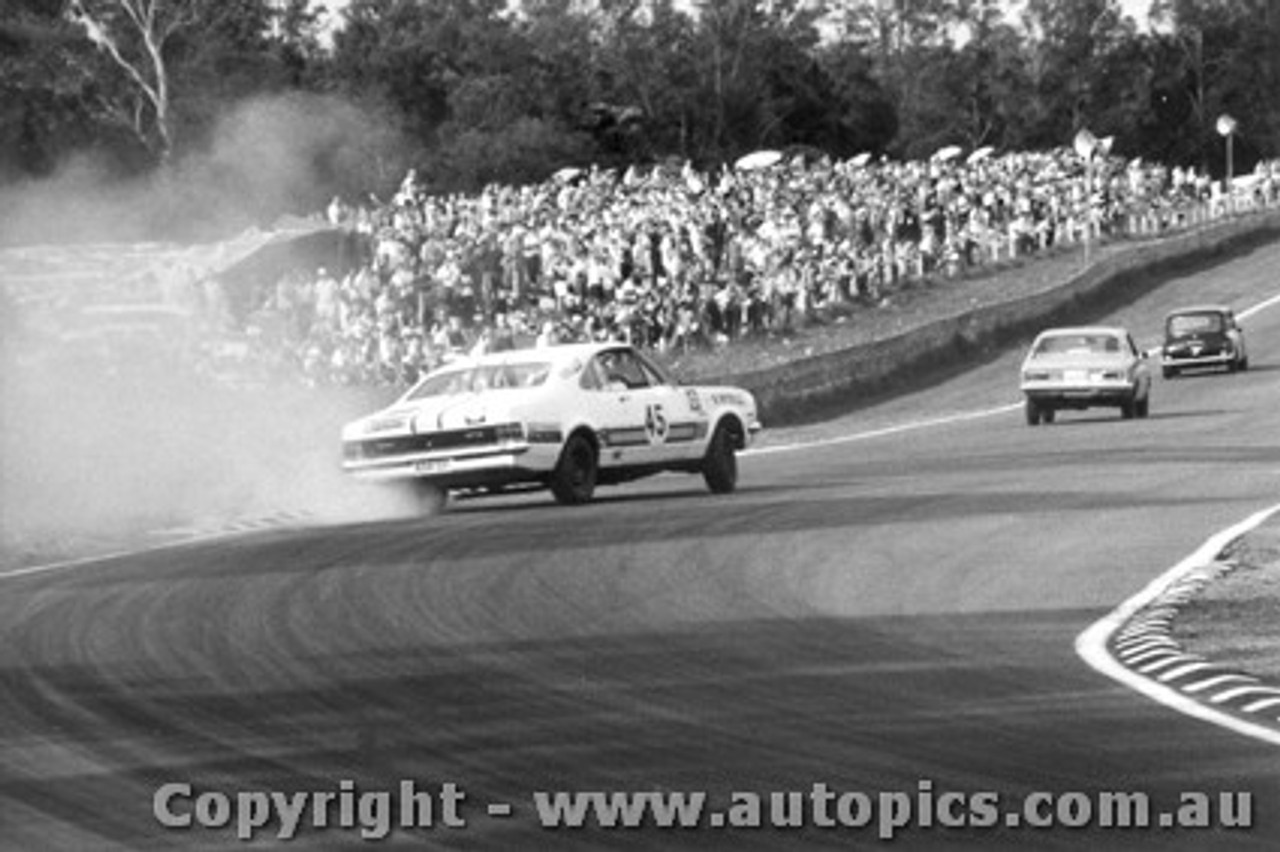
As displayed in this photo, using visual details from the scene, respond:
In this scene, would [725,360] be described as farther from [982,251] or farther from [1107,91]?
[1107,91]

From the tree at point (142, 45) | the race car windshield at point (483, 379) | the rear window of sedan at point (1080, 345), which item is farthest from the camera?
the rear window of sedan at point (1080, 345)

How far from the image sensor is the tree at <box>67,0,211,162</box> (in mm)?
44344

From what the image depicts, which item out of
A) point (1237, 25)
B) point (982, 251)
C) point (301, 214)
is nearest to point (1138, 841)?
point (301, 214)

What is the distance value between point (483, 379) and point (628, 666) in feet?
48.6

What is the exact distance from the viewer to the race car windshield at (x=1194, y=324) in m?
58.0

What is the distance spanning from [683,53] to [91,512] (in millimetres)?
63569

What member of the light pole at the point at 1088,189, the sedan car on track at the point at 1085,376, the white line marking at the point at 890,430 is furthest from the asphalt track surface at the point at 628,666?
the light pole at the point at 1088,189

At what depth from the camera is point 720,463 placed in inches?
1221

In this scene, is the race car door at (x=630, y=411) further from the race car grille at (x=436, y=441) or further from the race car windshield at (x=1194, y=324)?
the race car windshield at (x=1194, y=324)

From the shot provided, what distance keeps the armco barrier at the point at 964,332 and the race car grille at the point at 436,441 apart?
15534 millimetres

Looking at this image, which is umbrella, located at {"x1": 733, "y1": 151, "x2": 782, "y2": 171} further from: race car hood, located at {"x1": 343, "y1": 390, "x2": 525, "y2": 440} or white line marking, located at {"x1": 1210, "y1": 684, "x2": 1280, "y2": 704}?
white line marking, located at {"x1": 1210, "y1": 684, "x2": 1280, "y2": 704}

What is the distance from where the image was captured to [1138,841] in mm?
9703

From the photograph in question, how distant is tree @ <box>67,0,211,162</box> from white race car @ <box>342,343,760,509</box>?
15.5m

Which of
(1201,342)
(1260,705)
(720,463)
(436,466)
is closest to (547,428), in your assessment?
(436,466)
